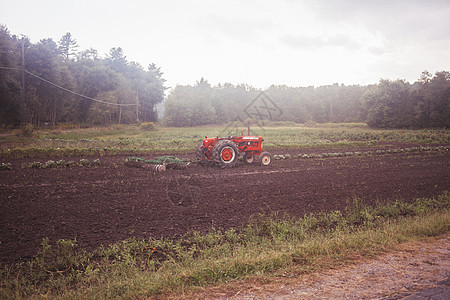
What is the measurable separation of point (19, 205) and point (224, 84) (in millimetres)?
94335

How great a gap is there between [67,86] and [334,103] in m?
79.1

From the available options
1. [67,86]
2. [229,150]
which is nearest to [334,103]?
[67,86]

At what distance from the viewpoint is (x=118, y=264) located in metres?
5.12

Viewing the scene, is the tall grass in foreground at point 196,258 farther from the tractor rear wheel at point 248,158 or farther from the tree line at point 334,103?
the tree line at point 334,103

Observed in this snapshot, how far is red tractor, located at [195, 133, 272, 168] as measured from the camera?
15.4 m

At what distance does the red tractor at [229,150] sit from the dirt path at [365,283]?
1061 cm

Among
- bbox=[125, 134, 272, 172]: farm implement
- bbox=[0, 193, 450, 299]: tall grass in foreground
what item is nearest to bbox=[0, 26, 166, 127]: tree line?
bbox=[125, 134, 272, 172]: farm implement

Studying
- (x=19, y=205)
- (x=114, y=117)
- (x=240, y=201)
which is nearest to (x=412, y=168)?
(x=240, y=201)

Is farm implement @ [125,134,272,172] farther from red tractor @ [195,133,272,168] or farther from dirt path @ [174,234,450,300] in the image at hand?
dirt path @ [174,234,450,300]

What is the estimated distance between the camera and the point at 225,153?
619 inches

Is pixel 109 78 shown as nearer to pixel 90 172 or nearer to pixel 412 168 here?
pixel 90 172

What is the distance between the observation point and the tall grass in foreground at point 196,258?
4336mm

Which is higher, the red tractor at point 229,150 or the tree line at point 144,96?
the tree line at point 144,96

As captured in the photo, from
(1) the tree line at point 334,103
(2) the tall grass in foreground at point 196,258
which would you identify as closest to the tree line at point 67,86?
(1) the tree line at point 334,103
